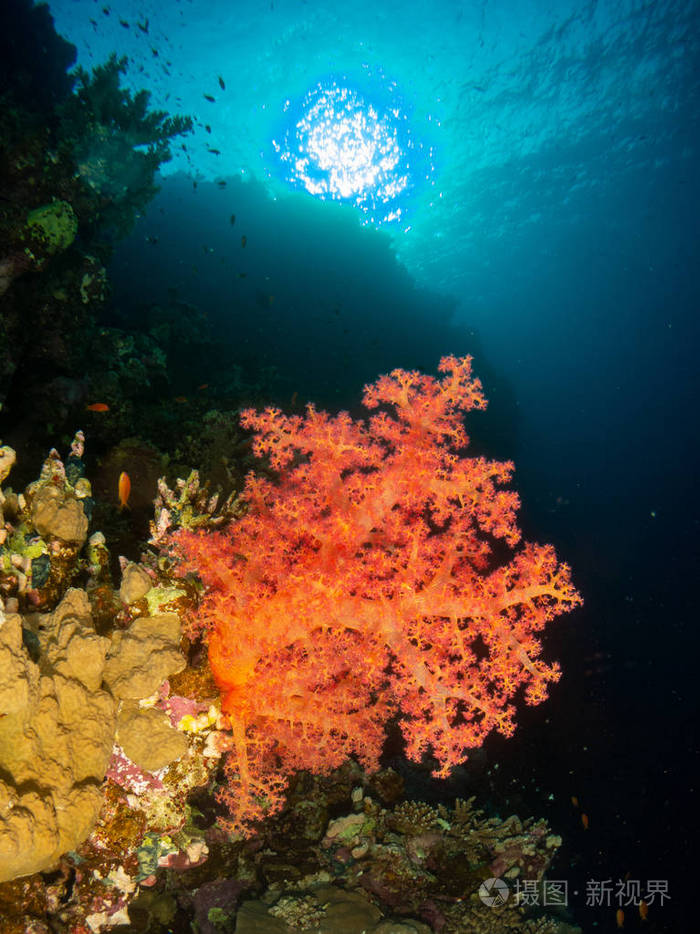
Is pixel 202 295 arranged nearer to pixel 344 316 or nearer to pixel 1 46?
pixel 344 316

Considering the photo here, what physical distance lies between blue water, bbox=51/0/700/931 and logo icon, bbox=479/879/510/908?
81.3 inches

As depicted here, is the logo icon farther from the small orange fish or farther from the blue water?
the small orange fish

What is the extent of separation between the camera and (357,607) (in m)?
3.58

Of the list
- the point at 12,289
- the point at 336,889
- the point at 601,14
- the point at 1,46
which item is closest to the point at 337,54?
the point at 601,14

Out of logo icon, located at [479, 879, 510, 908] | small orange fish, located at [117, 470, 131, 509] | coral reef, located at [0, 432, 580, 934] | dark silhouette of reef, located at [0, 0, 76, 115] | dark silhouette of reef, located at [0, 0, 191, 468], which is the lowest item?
logo icon, located at [479, 879, 510, 908]

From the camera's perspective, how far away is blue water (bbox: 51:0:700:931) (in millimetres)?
13609

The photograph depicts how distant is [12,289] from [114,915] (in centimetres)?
779

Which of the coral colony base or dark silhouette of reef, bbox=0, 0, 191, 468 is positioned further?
dark silhouette of reef, bbox=0, 0, 191, 468

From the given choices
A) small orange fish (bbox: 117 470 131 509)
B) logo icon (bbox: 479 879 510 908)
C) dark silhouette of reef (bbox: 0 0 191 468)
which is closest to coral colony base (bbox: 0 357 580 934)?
small orange fish (bbox: 117 470 131 509)

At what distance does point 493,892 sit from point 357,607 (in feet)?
16.2

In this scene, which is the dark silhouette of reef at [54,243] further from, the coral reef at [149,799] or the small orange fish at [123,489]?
the coral reef at [149,799]

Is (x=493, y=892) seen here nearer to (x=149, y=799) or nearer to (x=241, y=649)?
(x=149, y=799)

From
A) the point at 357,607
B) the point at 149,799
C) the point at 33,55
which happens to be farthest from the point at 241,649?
the point at 33,55

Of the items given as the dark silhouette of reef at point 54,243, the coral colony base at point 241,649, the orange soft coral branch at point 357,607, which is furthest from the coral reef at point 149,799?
the dark silhouette of reef at point 54,243
